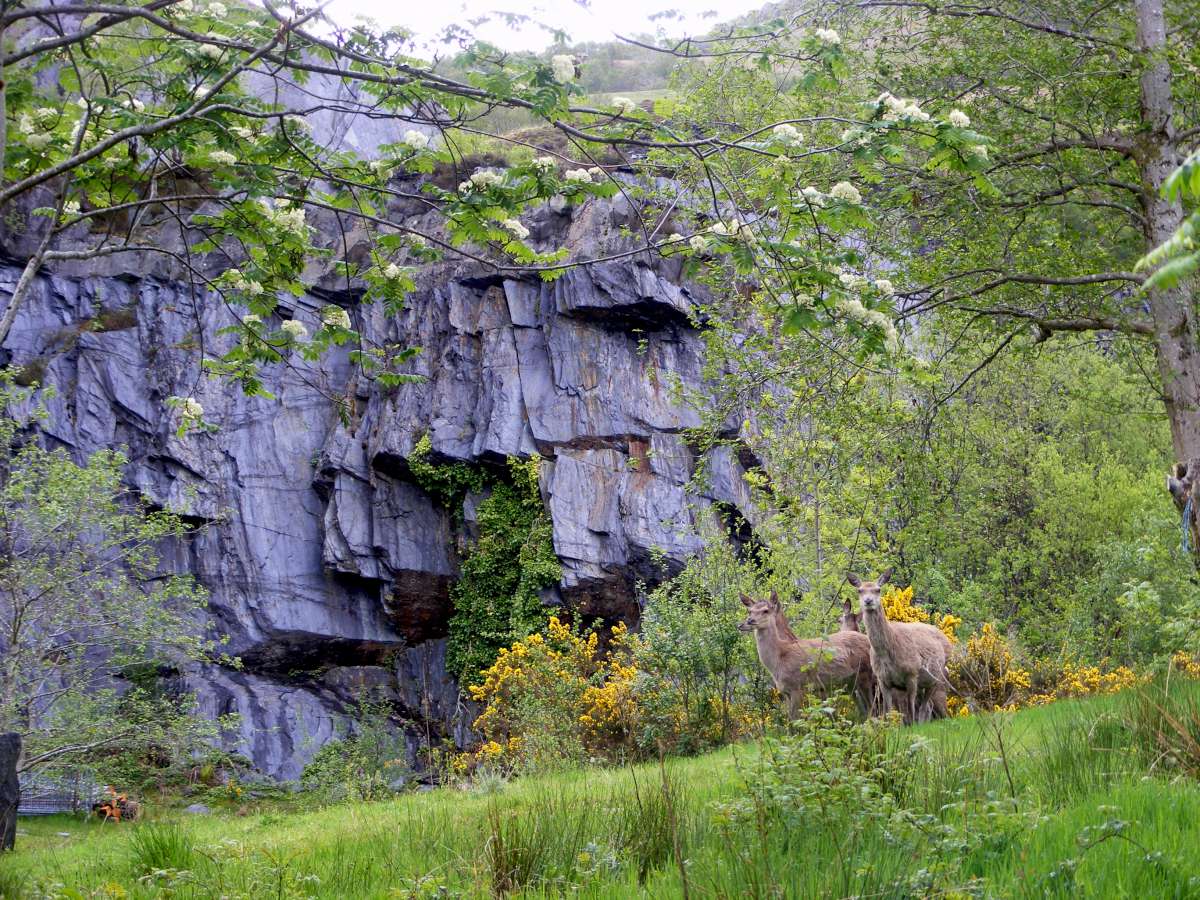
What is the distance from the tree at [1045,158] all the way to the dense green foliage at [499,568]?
656 inches

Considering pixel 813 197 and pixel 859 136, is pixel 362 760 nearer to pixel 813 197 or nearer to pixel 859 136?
pixel 813 197

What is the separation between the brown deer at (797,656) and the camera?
11.0 metres

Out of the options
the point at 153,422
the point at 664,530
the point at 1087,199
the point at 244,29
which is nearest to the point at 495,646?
the point at 664,530

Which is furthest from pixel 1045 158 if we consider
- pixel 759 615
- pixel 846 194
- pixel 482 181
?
pixel 482 181

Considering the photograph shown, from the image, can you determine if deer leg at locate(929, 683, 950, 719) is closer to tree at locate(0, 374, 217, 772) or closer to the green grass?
the green grass

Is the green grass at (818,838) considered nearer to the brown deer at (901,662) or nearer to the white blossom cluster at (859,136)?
the white blossom cluster at (859,136)

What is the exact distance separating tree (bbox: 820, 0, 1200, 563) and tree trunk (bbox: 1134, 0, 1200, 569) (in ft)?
0.05

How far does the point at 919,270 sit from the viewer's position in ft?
39.5

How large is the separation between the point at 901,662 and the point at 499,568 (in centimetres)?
1919

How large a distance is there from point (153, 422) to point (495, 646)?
1193 cm

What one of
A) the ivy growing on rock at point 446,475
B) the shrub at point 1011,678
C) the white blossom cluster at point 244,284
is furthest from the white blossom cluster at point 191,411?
the ivy growing on rock at point 446,475

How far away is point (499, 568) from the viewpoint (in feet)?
94.8

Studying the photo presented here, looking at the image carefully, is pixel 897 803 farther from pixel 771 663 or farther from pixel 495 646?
pixel 495 646

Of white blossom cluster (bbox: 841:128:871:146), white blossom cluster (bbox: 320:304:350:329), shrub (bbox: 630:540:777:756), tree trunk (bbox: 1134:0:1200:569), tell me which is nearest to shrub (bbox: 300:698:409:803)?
shrub (bbox: 630:540:777:756)
